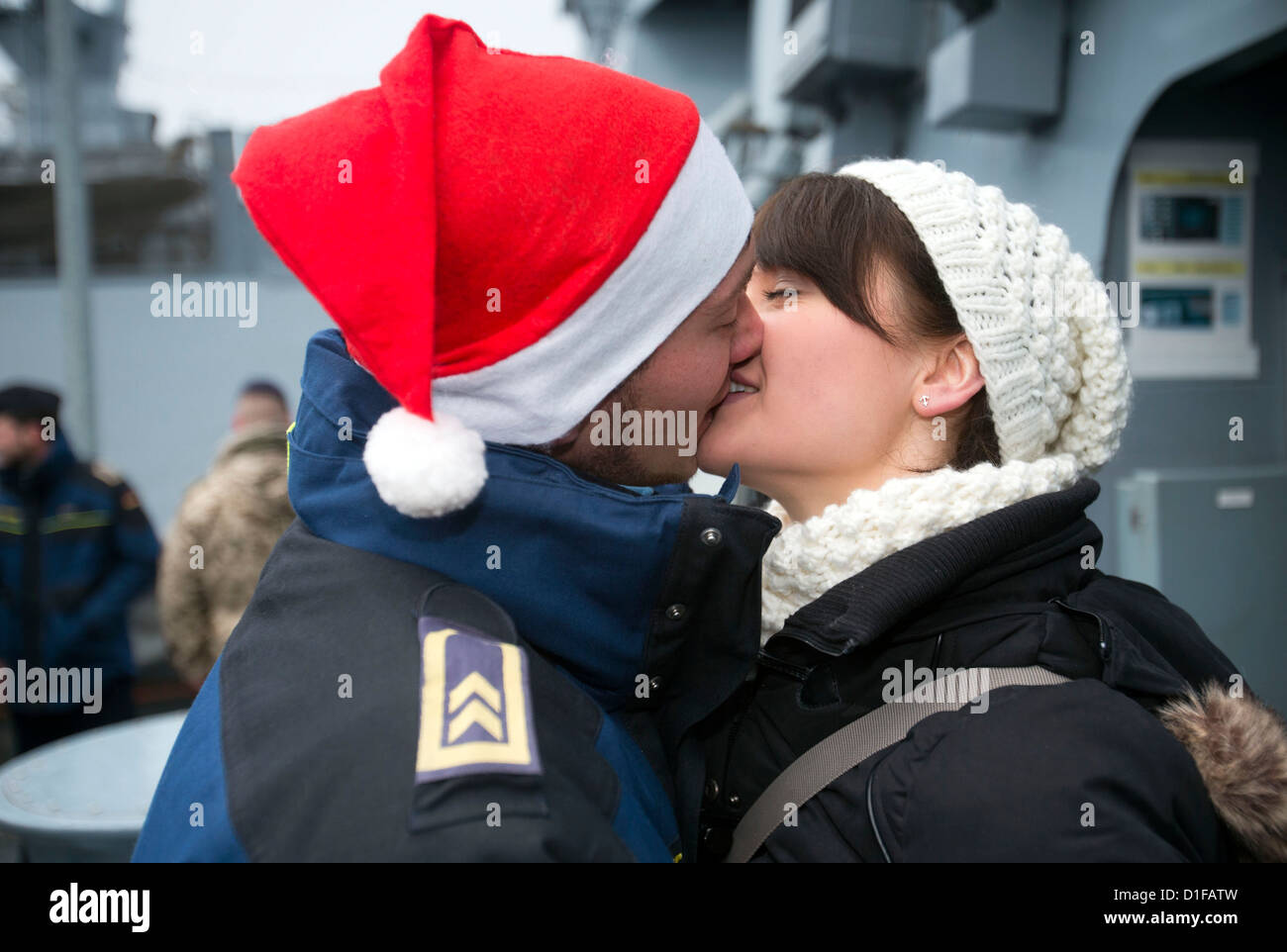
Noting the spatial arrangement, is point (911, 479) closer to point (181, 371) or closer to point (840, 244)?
point (840, 244)

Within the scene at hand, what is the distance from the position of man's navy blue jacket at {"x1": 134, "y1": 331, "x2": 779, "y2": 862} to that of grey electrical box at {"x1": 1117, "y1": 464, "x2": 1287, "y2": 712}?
3006 mm

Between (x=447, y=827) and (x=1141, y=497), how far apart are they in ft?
11.6

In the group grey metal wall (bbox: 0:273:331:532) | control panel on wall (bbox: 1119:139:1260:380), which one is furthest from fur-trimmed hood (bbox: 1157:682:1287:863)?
grey metal wall (bbox: 0:273:331:532)

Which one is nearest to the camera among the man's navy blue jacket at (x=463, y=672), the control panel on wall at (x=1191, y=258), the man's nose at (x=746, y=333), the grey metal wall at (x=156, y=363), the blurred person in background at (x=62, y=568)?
the man's navy blue jacket at (x=463, y=672)

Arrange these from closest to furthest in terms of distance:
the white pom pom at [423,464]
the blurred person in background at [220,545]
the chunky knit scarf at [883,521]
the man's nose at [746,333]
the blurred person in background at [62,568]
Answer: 1. the white pom pom at [423,464]
2. the chunky knit scarf at [883,521]
3. the man's nose at [746,333]
4. the blurred person in background at [220,545]
5. the blurred person in background at [62,568]

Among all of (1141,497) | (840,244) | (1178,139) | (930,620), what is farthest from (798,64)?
(930,620)

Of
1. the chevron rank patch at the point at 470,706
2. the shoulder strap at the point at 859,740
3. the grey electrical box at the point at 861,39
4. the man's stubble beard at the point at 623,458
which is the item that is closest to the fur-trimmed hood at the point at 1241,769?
the shoulder strap at the point at 859,740

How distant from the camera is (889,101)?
586 centimetres

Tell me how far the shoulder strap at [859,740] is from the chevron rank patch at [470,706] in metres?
0.49

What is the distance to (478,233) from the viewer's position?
1.14m

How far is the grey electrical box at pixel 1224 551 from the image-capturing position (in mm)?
3648

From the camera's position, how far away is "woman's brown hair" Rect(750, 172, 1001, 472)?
1583 millimetres

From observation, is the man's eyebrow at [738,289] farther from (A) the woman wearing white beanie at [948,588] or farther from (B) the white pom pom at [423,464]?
(B) the white pom pom at [423,464]

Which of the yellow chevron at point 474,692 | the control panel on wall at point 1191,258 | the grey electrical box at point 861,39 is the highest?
→ the grey electrical box at point 861,39
